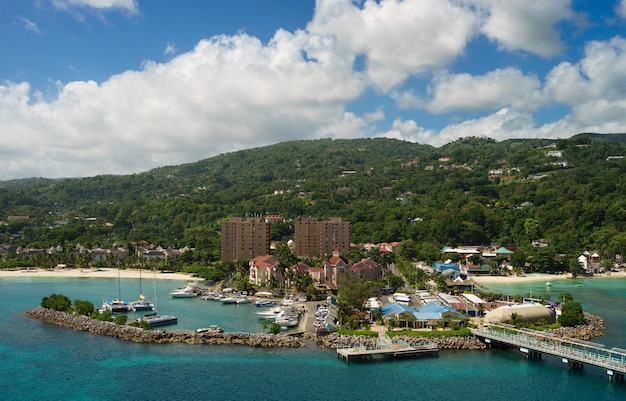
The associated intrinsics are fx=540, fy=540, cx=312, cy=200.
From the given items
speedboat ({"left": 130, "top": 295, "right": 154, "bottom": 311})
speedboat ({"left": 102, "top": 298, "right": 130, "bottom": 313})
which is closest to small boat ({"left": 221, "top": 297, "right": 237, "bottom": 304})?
speedboat ({"left": 130, "top": 295, "right": 154, "bottom": 311})

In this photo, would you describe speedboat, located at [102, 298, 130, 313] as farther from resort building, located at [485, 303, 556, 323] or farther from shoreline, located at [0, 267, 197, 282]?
resort building, located at [485, 303, 556, 323]

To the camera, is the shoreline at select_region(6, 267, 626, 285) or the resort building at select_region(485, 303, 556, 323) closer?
the resort building at select_region(485, 303, 556, 323)

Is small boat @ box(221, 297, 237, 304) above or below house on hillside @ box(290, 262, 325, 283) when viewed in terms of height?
below

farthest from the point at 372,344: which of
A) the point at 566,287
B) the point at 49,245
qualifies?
the point at 49,245

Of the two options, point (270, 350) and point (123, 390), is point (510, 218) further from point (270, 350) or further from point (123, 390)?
Result: point (123, 390)

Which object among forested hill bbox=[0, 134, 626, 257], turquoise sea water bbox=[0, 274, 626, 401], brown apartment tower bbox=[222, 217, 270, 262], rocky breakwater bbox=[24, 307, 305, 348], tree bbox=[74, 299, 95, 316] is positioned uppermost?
forested hill bbox=[0, 134, 626, 257]

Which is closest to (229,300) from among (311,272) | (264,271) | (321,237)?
(264,271)

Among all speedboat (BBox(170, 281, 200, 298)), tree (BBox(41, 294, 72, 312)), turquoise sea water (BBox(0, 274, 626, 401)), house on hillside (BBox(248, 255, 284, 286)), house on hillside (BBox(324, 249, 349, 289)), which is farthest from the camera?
house on hillside (BBox(248, 255, 284, 286))

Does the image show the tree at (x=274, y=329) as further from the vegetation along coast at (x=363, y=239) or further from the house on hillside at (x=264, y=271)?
the house on hillside at (x=264, y=271)
